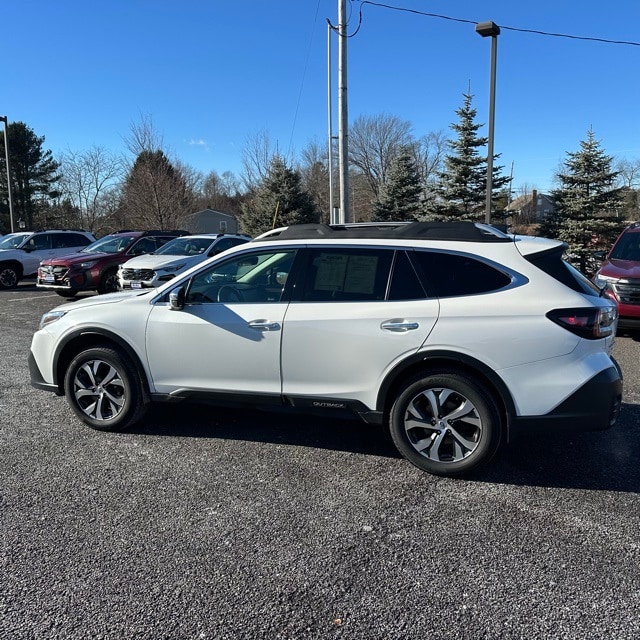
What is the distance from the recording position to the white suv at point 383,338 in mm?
3492

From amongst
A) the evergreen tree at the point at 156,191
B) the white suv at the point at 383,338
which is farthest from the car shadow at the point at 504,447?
the evergreen tree at the point at 156,191

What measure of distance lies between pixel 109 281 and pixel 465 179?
15116 mm

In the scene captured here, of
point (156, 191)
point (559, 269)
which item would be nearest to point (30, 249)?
point (156, 191)

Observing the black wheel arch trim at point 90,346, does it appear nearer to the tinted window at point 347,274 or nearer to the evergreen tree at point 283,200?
the tinted window at point 347,274

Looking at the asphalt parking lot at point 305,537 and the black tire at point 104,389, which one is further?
the black tire at point 104,389

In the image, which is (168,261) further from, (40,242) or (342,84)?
(40,242)

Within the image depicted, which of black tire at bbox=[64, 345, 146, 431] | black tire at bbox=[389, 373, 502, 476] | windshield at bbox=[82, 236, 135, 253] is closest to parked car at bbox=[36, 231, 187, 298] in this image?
windshield at bbox=[82, 236, 135, 253]

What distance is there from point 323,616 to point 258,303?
90.2 inches

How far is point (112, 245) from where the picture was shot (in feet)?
48.0

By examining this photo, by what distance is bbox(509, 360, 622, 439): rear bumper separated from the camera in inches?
135

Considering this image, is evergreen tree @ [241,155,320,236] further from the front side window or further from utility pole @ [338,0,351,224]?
the front side window

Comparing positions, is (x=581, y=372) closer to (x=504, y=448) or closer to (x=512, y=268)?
(x=512, y=268)

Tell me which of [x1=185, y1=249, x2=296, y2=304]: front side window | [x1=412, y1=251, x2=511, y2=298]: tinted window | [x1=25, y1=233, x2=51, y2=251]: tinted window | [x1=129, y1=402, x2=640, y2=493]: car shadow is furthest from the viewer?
[x1=25, y1=233, x2=51, y2=251]: tinted window

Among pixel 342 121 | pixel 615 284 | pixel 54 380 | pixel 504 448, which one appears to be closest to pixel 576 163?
pixel 342 121
